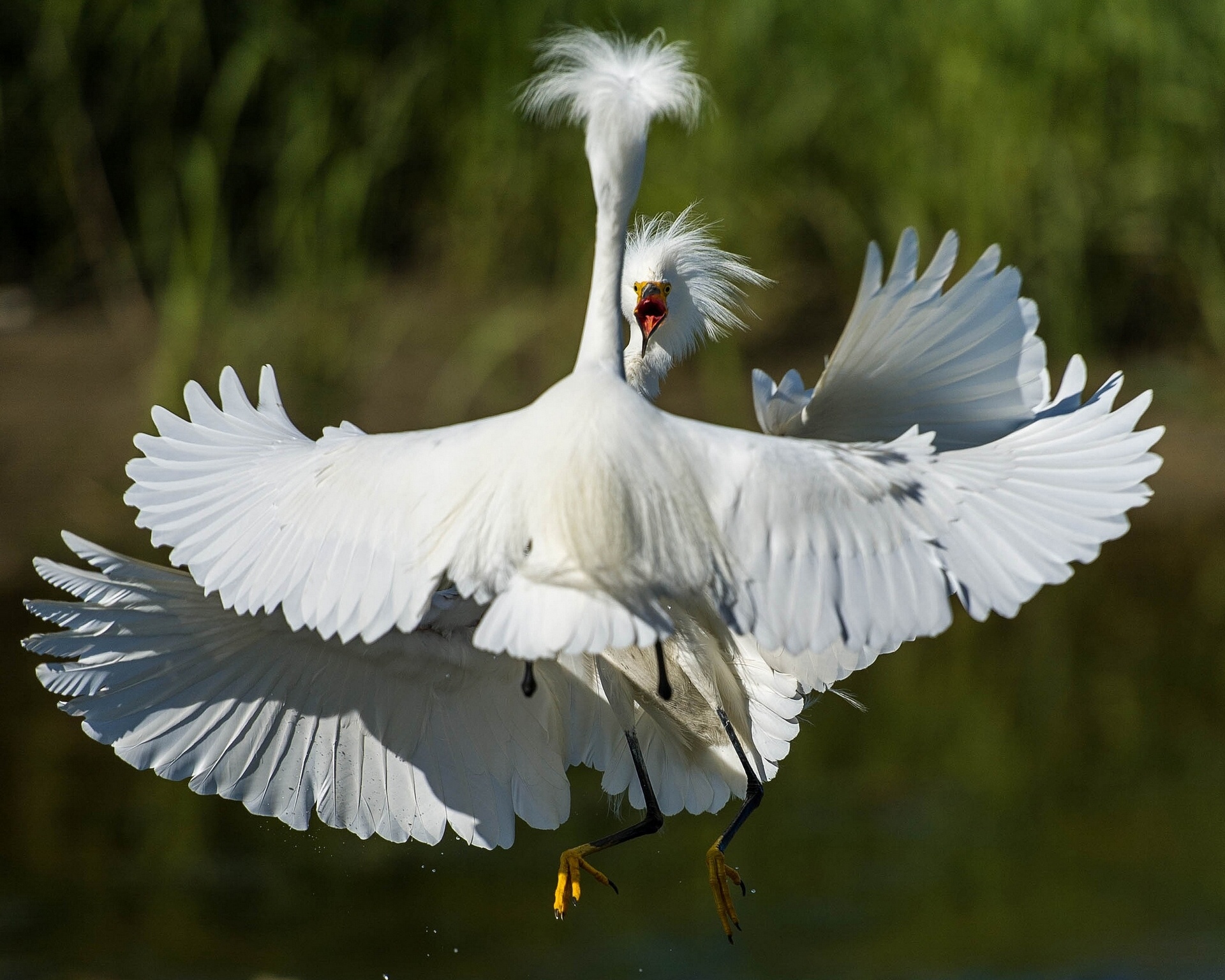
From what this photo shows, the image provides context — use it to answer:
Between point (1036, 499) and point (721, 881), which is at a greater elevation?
point (1036, 499)

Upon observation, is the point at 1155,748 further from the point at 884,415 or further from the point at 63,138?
the point at 63,138

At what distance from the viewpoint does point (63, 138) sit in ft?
28.9

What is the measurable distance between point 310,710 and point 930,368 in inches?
62.3

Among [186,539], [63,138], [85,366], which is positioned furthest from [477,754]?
[63,138]

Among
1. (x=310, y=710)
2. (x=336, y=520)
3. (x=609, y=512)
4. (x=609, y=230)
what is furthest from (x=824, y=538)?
(x=310, y=710)

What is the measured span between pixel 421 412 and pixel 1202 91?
178 inches

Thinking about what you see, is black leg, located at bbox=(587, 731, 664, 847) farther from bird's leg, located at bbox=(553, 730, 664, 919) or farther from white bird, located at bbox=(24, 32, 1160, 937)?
white bird, located at bbox=(24, 32, 1160, 937)

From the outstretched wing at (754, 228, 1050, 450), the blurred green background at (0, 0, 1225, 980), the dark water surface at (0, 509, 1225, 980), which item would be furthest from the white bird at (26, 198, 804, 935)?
the blurred green background at (0, 0, 1225, 980)

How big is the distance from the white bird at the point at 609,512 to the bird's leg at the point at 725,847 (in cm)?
47

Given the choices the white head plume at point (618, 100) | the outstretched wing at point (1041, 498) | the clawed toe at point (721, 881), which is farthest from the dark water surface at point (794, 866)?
the white head plume at point (618, 100)

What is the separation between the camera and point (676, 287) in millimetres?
4219

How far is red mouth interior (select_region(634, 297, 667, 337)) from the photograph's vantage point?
4.06m

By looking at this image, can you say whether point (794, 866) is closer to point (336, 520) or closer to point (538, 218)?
point (336, 520)

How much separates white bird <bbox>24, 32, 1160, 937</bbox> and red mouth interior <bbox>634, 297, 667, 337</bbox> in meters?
0.58
